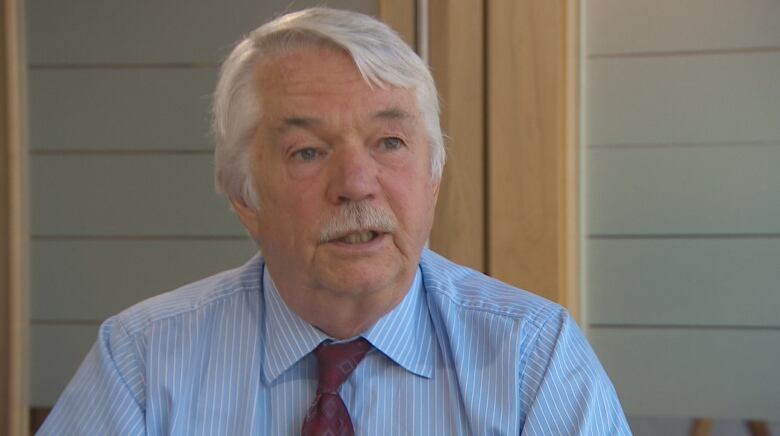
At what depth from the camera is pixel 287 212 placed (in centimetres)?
151

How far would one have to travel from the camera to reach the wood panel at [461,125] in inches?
97.0

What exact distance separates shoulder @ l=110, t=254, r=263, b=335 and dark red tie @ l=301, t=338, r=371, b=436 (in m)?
0.18

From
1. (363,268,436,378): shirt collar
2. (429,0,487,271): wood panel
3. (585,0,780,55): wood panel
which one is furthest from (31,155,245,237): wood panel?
(363,268,436,378): shirt collar

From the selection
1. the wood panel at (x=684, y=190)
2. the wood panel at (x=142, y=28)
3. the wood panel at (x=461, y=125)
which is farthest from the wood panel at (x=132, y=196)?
the wood panel at (x=684, y=190)

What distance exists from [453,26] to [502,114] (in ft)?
0.75

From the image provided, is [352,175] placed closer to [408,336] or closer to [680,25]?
[408,336]

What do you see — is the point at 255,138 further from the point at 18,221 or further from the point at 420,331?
the point at 18,221

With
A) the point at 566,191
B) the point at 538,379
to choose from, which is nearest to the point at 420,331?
the point at 538,379

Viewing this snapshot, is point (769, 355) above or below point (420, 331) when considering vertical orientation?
below

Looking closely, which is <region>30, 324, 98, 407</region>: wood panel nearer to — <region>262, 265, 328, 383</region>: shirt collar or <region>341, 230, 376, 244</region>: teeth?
<region>262, 265, 328, 383</region>: shirt collar

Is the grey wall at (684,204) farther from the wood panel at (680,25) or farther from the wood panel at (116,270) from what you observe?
the wood panel at (116,270)

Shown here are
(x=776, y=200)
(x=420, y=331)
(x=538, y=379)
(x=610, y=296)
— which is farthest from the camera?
(x=610, y=296)

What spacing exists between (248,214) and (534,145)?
3.27ft

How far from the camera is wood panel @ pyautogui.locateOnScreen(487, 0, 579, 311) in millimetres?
2410
